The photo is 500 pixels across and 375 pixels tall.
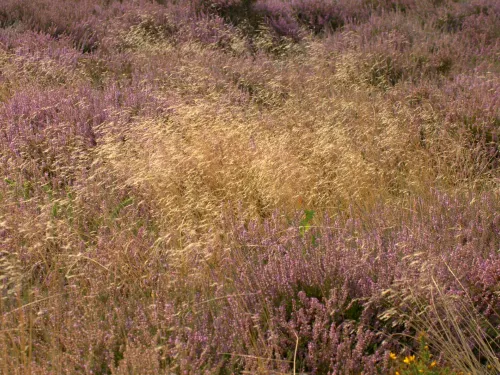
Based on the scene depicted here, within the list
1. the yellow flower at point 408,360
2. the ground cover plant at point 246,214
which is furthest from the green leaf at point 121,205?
the yellow flower at point 408,360

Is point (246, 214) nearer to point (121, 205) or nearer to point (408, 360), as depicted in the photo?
point (121, 205)

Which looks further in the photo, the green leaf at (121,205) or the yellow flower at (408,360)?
the green leaf at (121,205)

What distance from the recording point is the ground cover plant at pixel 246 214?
2.27 m

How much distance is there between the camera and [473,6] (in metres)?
9.83

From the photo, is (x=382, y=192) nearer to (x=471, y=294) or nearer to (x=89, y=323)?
(x=471, y=294)

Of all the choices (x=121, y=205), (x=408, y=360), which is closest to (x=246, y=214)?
(x=121, y=205)

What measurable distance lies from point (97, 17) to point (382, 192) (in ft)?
20.0

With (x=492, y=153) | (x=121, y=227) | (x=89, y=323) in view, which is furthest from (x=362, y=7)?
(x=89, y=323)

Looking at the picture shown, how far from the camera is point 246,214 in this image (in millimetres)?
3273

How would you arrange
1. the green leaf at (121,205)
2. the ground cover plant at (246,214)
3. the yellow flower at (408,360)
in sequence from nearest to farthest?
1. the yellow flower at (408,360)
2. the ground cover plant at (246,214)
3. the green leaf at (121,205)

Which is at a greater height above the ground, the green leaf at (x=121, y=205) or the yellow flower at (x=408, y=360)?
the yellow flower at (x=408, y=360)

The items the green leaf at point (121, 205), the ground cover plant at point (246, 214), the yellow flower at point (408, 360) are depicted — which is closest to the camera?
the yellow flower at point (408, 360)

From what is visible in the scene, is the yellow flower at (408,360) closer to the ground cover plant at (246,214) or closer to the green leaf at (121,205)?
the ground cover plant at (246,214)

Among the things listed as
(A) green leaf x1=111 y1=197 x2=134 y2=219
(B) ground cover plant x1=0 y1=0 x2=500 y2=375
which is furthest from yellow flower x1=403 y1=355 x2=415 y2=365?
(A) green leaf x1=111 y1=197 x2=134 y2=219
